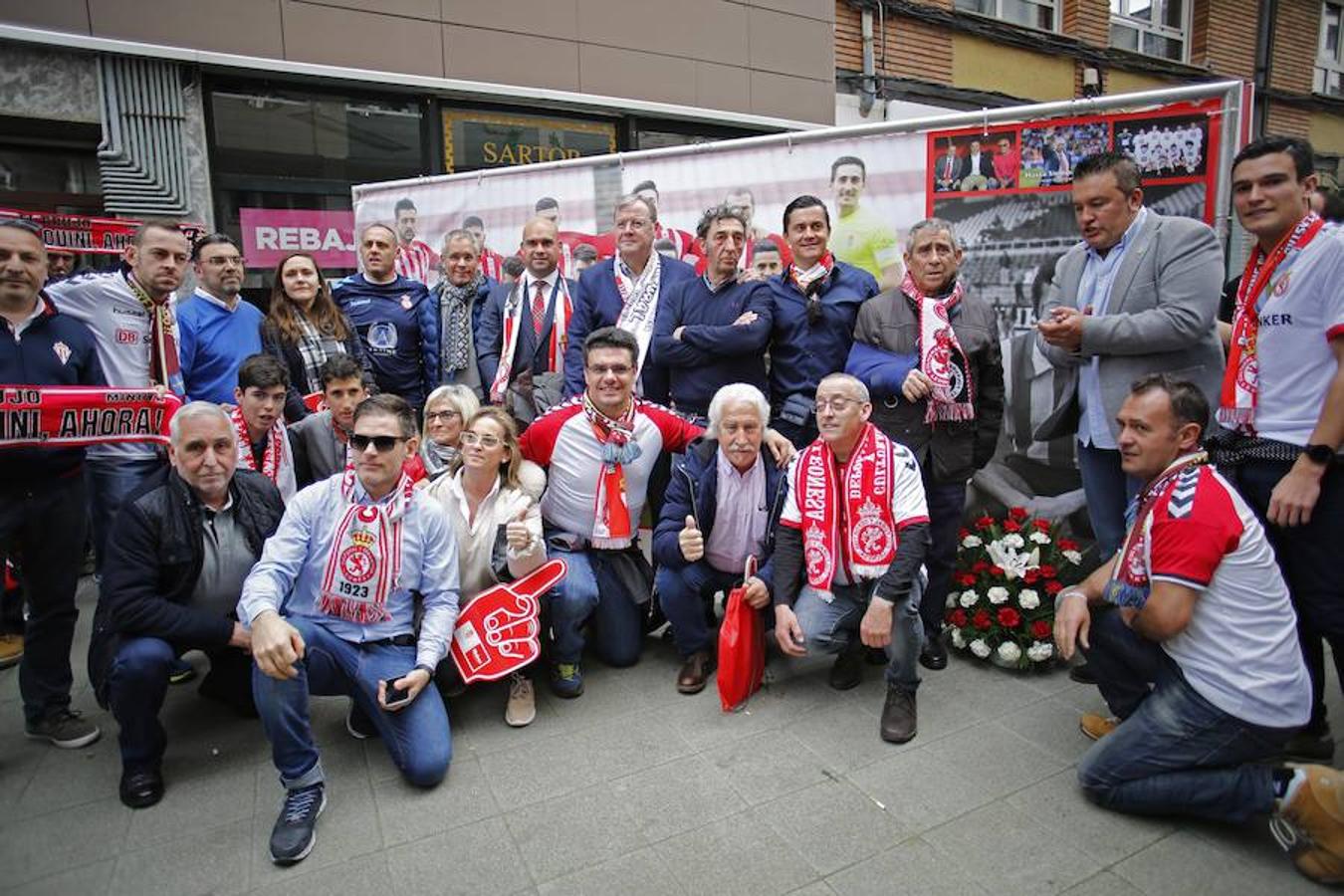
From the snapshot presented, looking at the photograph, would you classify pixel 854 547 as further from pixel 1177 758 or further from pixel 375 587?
pixel 375 587

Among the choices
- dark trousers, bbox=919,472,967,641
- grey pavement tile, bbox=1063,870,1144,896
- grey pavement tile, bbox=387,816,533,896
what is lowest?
grey pavement tile, bbox=387,816,533,896

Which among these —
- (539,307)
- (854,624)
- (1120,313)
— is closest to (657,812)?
(854,624)

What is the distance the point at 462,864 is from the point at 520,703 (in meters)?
0.88

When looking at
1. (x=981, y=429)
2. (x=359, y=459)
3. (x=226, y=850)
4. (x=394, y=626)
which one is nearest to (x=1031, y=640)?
(x=981, y=429)

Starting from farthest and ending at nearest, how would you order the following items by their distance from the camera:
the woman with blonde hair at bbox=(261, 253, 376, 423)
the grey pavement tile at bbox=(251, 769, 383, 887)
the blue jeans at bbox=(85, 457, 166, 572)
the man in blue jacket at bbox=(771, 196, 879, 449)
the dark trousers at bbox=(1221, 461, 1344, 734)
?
1. the woman with blonde hair at bbox=(261, 253, 376, 423)
2. the man in blue jacket at bbox=(771, 196, 879, 449)
3. the blue jeans at bbox=(85, 457, 166, 572)
4. the dark trousers at bbox=(1221, 461, 1344, 734)
5. the grey pavement tile at bbox=(251, 769, 383, 887)

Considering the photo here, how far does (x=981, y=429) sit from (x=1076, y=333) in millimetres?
642

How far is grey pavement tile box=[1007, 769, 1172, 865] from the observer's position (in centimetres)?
230

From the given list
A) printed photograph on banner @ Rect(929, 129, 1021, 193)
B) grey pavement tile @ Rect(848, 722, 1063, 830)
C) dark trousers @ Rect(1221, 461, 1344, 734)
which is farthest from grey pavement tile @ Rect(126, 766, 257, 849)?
printed photograph on banner @ Rect(929, 129, 1021, 193)

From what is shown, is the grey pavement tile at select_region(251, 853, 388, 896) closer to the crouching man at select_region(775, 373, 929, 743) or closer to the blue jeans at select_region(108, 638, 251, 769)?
the blue jeans at select_region(108, 638, 251, 769)

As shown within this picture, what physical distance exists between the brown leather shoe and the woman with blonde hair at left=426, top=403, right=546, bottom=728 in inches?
24.9

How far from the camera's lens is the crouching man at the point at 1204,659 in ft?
7.29

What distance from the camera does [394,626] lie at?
2.92 meters

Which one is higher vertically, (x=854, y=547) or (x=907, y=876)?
(x=854, y=547)

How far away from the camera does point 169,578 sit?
2.78 metres
